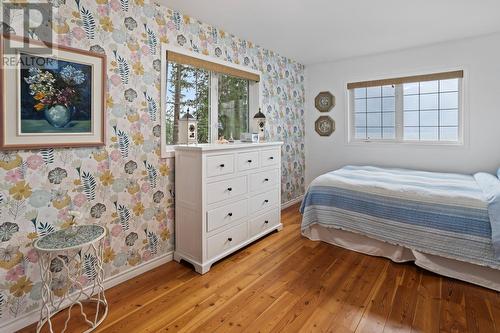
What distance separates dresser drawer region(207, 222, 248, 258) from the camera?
2.50 m

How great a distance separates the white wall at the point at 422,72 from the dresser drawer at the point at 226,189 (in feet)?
7.86

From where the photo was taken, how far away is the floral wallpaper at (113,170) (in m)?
1.72

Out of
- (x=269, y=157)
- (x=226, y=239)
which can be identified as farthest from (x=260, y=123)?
(x=226, y=239)

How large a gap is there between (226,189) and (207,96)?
1.21 meters

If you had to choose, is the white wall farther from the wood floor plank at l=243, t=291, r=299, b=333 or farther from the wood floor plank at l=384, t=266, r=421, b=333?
the wood floor plank at l=243, t=291, r=299, b=333

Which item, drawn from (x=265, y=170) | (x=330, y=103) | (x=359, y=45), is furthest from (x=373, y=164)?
(x=265, y=170)

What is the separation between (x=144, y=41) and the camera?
7.73 feet

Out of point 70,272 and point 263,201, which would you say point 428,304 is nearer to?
point 263,201

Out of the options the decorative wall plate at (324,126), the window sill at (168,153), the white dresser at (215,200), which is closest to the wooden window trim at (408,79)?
the decorative wall plate at (324,126)

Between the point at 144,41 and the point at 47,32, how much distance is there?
73 cm

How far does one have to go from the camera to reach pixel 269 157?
3.22m

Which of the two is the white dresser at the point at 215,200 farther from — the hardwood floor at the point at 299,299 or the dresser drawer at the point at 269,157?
the hardwood floor at the point at 299,299

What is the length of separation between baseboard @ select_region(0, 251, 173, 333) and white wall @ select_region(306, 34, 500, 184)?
3.13 metres

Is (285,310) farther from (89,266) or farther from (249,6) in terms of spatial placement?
(249,6)
